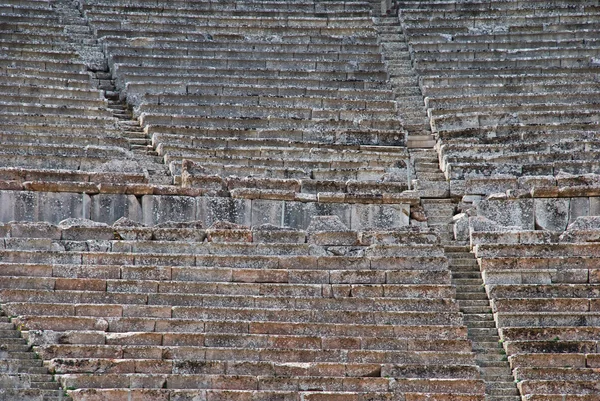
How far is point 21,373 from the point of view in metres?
11.5

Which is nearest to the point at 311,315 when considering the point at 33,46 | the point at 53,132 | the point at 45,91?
the point at 53,132

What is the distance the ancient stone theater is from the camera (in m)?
12.0

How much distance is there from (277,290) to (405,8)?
844 centimetres

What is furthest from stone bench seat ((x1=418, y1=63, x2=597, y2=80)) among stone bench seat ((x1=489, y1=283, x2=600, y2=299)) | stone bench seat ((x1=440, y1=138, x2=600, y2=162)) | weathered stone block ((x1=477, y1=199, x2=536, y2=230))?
stone bench seat ((x1=489, y1=283, x2=600, y2=299))

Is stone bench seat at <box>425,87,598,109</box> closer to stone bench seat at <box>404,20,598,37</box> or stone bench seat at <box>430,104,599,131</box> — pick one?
stone bench seat at <box>430,104,599,131</box>

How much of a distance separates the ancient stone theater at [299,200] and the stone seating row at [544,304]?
0.02 meters

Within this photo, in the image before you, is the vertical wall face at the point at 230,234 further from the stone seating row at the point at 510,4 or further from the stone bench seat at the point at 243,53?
the stone seating row at the point at 510,4

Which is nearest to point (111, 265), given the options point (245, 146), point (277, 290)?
point (277, 290)

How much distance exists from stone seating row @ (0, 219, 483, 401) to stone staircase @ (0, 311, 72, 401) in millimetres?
105

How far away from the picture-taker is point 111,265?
13.2m

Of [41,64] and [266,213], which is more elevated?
[41,64]

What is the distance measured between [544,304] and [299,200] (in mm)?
3133

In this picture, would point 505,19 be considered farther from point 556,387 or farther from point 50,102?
point 556,387

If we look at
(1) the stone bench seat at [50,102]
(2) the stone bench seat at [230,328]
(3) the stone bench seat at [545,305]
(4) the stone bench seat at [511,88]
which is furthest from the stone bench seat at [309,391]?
(4) the stone bench seat at [511,88]
